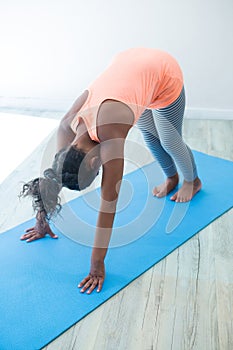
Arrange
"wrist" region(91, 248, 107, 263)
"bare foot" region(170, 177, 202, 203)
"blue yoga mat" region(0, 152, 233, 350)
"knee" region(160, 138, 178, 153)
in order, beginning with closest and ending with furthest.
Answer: "blue yoga mat" region(0, 152, 233, 350) < "wrist" region(91, 248, 107, 263) < "knee" region(160, 138, 178, 153) < "bare foot" region(170, 177, 202, 203)

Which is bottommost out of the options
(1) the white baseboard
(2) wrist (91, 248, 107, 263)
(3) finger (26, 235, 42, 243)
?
(1) the white baseboard


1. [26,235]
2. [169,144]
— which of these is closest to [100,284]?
[26,235]

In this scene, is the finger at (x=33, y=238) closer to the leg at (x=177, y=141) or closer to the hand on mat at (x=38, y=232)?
the hand on mat at (x=38, y=232)

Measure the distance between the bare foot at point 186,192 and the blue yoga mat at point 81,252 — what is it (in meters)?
0.04

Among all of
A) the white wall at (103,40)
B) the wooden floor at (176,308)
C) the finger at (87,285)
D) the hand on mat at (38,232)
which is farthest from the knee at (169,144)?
the white wall at (103,40)

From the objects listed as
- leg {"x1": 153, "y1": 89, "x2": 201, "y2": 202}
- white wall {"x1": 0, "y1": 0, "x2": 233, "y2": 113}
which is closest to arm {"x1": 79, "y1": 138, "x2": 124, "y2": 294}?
leg {"x1": 153, "y1": 89, "x2": 201, "y2": 202}

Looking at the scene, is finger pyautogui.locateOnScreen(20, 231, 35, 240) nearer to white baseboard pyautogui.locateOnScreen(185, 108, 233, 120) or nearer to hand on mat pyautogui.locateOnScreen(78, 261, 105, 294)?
hand on mat pyautogui.locateOnScreen(78, 261, 105, 294)

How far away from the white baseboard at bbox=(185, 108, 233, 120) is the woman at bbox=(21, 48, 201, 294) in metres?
1.55

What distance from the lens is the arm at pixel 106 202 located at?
1.61 m

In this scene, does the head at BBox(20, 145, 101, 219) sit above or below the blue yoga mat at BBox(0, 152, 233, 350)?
above

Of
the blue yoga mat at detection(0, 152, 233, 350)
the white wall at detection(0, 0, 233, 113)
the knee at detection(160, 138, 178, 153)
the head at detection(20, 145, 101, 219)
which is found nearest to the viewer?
the head at detection(20, 145, 101, 219)

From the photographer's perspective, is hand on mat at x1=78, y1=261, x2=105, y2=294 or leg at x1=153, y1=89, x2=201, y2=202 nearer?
hand on mat at x1=78, y1=261, x2=105, y2=294

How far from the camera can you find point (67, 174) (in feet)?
5.07

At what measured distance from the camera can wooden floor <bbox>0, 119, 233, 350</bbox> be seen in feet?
5.19
